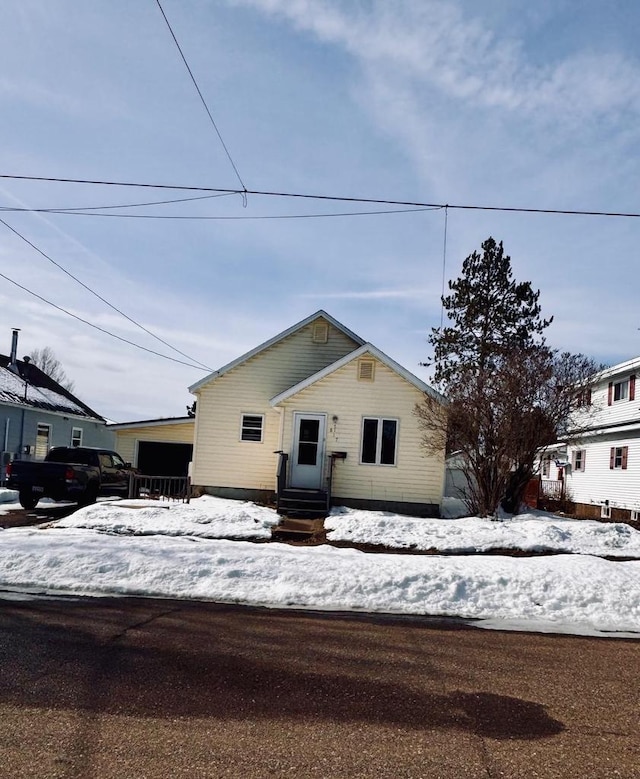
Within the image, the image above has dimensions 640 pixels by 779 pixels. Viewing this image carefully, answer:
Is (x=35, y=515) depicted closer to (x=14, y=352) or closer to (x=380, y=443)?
(x=380, y=443)

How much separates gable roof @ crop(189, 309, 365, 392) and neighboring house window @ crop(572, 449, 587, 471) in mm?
15808

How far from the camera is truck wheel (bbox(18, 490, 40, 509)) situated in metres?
18.6

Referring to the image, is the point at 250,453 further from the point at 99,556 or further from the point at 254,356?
the point at 99,556

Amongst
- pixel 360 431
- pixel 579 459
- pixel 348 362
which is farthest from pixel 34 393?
pixel 579 459

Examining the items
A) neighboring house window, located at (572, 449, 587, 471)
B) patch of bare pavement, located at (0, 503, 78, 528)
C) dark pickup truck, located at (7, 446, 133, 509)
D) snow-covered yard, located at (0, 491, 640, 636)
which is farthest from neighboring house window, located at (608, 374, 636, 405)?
patch of bare pavement, located at (0, 503, 78, 528)

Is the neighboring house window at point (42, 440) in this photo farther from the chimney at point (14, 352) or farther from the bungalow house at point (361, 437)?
the bungalow house at point (361, 437)

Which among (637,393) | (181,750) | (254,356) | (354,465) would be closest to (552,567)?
(181,750)

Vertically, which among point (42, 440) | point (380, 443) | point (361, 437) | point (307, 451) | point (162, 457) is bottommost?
point (162, 457)

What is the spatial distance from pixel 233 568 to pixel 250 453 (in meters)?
11.5

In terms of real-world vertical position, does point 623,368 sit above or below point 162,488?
above

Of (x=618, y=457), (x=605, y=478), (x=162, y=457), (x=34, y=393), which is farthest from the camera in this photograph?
(x=34, y=393)

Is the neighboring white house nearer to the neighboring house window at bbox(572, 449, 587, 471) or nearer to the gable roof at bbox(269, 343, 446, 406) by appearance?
the neighboring house window at bbox(572, 449, 587, 471)

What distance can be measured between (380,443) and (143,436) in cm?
1210

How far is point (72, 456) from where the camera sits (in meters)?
21.3
